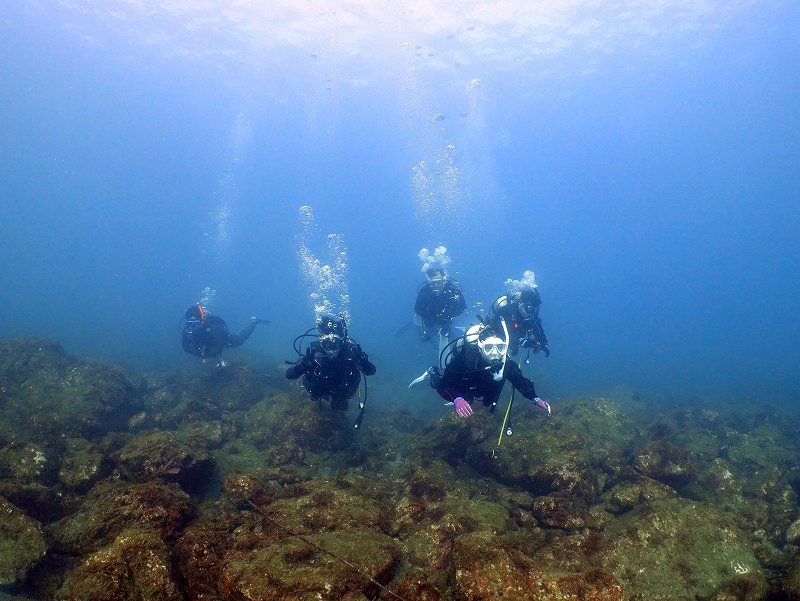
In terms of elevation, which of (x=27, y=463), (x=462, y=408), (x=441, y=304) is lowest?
(x=27, y=463)

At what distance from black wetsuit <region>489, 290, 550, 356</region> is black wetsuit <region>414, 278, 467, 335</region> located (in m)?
2.04

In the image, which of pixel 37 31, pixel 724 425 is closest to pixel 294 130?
pixel 37 31

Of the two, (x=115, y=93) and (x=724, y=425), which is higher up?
(x=115, y=93)

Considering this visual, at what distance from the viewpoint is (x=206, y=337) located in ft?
46.5

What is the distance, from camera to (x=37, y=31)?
40.9 m

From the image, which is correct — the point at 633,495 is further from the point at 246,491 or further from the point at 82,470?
the point at 82,470

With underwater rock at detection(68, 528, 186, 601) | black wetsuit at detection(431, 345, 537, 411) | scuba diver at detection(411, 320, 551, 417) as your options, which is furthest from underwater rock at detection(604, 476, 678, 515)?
underwater rock at detection(68, 528, 186, 601)

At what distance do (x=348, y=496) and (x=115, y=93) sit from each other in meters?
85.4

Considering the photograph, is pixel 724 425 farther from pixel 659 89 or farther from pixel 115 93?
pixel 115 93

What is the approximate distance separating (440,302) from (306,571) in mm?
11478

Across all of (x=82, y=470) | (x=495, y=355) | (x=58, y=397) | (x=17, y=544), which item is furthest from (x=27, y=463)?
(x=495, y=355)

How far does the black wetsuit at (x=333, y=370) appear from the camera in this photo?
8.27 meters

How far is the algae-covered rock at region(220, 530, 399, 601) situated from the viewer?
10.7 ft

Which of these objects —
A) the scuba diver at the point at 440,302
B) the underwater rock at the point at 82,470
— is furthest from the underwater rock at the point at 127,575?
the scuba diver at the point at 440,302
